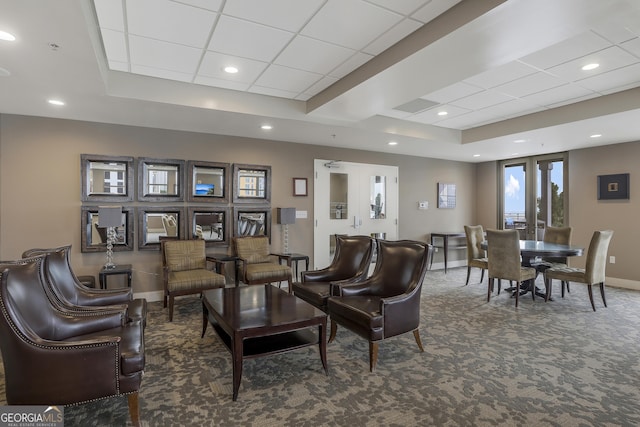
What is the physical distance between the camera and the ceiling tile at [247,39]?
2.70m

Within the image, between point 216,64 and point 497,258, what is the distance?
4303 millimetres

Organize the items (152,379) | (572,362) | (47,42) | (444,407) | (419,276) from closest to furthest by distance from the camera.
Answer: (444,407), (47,42), (152,379), (572,362), (419,276)

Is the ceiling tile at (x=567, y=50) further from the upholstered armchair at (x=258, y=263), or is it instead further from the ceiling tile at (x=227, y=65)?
Result: the upholstered armchair at (x=258, y=263)

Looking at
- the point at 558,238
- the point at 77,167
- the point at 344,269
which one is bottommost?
the point at 344,269

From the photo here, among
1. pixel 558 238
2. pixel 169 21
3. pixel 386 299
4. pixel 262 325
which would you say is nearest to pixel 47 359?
pixel 262 325

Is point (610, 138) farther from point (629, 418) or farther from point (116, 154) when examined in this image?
point (116, 154)

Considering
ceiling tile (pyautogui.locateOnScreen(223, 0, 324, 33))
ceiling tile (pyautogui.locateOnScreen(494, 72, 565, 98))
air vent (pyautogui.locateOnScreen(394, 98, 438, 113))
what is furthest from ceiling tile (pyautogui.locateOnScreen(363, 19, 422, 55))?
ceiling tile (pyautogui.locateOnScreen(494, 72, 565, 98))

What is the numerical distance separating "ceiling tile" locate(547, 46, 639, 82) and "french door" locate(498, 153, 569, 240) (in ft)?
12.6

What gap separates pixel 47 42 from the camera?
96.8 inches

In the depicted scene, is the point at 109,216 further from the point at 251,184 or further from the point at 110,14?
the point at 110,14

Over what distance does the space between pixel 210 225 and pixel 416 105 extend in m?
3.51

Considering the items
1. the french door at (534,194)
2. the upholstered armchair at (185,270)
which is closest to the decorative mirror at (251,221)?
the upholstered armchair at (185,270)

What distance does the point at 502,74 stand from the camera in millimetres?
3602

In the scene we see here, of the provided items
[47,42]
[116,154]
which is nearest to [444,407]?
[47,42]
